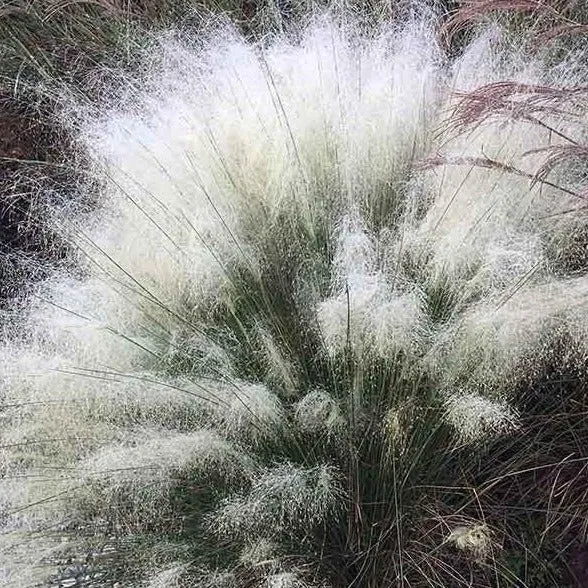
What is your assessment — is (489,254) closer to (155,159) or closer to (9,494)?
(155,159)

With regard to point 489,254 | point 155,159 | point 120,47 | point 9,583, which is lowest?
point 9,583

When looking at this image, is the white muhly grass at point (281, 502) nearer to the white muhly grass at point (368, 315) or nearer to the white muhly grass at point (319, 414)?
the white muhly grass at point (319, 414)

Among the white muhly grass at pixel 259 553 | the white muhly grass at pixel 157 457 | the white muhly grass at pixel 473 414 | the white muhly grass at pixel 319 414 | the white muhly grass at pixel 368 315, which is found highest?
the white muhly grass at pixel 368 315

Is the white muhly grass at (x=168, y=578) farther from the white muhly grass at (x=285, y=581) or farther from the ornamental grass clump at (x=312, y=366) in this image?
the white muhly grass at (x=285, y=581)

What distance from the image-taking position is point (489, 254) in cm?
185

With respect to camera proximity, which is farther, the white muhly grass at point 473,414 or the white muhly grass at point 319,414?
the white muhly grass at point 319,414

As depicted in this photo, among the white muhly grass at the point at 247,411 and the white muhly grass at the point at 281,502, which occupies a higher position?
the white muhly grass at the point at 247,411

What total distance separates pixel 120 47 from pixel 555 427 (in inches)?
71.1

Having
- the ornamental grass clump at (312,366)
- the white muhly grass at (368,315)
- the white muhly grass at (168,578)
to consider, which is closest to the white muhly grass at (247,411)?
the ornamental grass clump at (312,366)

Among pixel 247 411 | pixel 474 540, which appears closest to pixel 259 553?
pixel 247 411

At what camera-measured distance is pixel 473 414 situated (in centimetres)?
172

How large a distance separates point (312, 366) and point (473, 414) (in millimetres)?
382

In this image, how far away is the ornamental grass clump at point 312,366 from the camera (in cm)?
179

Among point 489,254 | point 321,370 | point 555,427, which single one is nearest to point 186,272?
point 321,370
